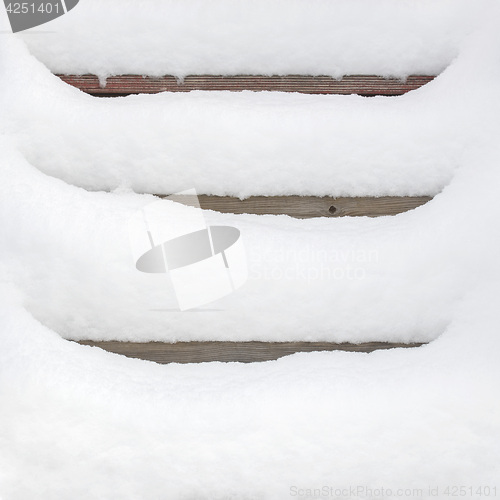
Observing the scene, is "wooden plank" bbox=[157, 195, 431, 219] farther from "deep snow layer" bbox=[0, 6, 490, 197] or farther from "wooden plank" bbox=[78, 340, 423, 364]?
"wooden plank" bbox=[78, 340, 423, 364]

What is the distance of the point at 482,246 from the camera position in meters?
1.44

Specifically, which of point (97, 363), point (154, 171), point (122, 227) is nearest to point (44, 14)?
point (154, 171)

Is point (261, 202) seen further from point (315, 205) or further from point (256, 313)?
point (256, 313)

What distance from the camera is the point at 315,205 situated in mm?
1560

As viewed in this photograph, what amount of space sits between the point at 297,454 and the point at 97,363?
0.64 m

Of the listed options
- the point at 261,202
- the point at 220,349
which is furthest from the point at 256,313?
the point at 261,202
